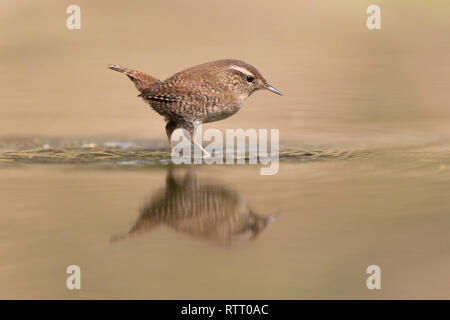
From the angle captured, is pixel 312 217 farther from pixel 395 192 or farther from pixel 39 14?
pixel 39 14

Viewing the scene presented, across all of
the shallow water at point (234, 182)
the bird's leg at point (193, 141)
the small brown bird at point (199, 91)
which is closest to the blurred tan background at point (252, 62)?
the shallow water at point (234, 182)

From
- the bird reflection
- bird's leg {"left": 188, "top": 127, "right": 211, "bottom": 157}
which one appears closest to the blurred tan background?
bird's leg {"left": 188, "top": 127, "right": 211, "bottom": 157}

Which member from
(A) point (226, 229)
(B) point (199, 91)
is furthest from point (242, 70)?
(A) point (226, 229)

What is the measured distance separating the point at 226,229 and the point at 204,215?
308 mm

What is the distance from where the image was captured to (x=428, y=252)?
498 centimetres

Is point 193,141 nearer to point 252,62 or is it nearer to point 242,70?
point 242,70

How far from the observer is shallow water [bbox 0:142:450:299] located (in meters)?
4.51

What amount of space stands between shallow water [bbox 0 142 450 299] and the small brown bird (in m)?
0.85

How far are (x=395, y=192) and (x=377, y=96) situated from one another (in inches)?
218

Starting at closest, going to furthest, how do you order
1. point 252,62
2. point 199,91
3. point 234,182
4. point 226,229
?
point 226,229 → point 234,182 → point 199,91 → point 252,62

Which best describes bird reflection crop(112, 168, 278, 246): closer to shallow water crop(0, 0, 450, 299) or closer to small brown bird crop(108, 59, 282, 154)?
shallow water crop(0, 0, 450, 299)

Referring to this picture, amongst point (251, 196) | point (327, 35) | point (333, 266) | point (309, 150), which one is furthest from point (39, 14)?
point (333, 266)

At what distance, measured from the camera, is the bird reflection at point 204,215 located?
5.43 metres

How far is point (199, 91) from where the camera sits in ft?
26.6
